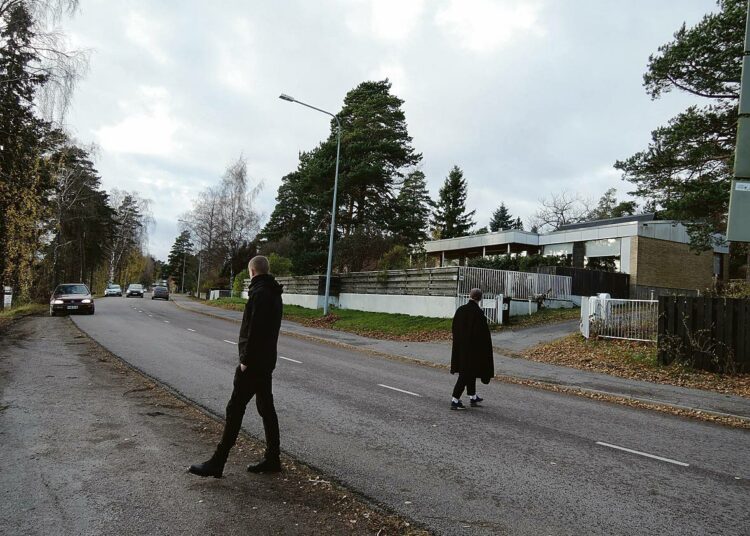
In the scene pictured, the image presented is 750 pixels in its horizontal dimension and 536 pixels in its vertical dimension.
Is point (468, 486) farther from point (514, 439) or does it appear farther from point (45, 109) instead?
point (45, 109)

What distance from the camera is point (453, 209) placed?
65.0 metres

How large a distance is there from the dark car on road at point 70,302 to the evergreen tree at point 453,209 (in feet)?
152

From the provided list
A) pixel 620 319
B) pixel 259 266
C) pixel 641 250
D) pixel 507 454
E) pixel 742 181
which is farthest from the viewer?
pixel 641 250

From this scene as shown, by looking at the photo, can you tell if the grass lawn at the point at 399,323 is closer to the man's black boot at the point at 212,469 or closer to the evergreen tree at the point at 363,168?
the evergreen tree at the point at 363,168

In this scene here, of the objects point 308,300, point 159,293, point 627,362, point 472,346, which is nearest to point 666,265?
point 627,362

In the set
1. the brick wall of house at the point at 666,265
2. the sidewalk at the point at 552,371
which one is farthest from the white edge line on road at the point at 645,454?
the brick wall of house at the point at 666,265

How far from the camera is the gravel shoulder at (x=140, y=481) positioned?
11.2 feet

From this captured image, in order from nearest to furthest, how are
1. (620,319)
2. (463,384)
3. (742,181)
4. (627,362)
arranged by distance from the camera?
(742,181) < (463,384) < (627,362) < (620,319)

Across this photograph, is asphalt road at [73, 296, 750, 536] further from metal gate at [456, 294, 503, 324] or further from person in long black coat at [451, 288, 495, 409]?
metal gate at [456, 294, 503, 324]

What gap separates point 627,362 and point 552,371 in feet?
7.34

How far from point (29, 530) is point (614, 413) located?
7.99 m

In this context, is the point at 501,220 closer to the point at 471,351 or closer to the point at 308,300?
the point at 308,300

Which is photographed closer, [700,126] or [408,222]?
[700,126]

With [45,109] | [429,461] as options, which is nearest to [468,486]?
[429,461]
